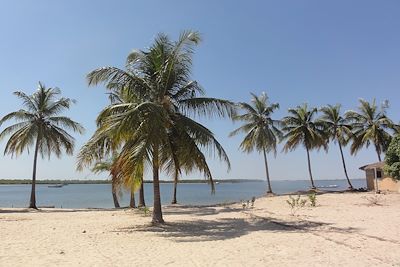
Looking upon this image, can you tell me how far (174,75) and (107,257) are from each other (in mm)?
7878

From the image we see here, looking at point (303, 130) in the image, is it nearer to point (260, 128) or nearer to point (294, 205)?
point (260, 128)

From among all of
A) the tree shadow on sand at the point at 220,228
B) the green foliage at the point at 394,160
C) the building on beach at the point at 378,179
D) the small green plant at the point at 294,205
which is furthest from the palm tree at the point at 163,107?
the building on beach at the point at 378,179

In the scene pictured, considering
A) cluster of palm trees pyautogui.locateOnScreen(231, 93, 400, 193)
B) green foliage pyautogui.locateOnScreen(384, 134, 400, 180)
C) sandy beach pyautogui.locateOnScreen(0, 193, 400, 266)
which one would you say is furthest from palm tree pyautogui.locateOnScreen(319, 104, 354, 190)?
sandy beach pyautogui.locateOnScreen(0, 193, 400, 266)

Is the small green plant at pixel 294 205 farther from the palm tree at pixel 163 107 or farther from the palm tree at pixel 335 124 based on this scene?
the palm tree at pixel 335 124

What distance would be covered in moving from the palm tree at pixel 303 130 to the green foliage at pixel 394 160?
1300 cm

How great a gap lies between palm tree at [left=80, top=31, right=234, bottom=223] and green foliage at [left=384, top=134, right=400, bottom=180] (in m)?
12.3

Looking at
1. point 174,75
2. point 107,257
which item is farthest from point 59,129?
point 107,257

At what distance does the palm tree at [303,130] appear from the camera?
3684 centimetres

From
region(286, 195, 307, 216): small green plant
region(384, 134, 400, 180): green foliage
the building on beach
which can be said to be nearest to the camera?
region(286, 195, 307, 216): small green plant

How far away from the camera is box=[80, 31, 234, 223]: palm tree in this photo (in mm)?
13766

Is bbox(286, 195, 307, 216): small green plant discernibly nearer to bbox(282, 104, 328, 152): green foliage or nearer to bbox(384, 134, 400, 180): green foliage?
bbox(384, 134, 400, 180): green foliage

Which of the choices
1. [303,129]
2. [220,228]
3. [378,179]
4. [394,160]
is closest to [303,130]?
[303,129]

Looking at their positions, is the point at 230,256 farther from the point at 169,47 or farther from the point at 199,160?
the point at 169,47

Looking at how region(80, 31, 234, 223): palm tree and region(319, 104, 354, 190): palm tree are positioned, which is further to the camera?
region(319, 104, 354, 190): palm tree
